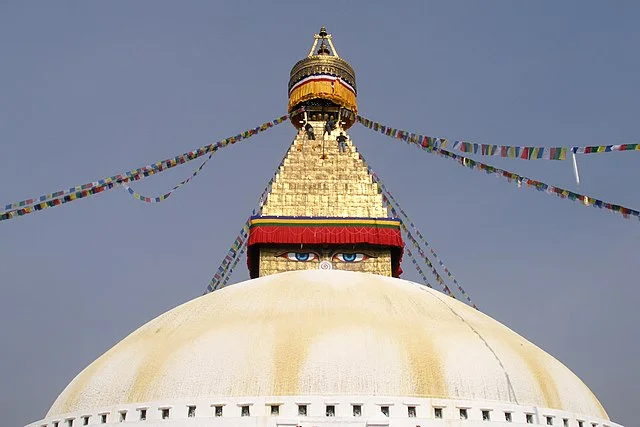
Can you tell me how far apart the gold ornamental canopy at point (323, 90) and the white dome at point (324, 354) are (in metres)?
12.1

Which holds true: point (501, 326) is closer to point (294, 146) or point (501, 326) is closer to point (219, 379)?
point (219, 379)

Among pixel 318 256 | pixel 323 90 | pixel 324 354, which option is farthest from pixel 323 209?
pixel 324 354

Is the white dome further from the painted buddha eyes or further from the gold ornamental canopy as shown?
the gold ornamental canopy

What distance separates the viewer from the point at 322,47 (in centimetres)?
2456

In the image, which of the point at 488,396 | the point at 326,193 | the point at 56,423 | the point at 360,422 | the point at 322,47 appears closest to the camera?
the point at 360,422

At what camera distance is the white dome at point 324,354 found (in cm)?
921

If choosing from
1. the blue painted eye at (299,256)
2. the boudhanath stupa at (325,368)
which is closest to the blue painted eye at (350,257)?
the blue painted eye at (299,256)

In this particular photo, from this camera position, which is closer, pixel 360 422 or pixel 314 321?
pixel 360 422

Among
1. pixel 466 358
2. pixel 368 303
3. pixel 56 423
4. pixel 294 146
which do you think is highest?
pixel 294 146

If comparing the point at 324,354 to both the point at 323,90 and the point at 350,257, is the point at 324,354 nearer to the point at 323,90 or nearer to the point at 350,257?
the point at 350,257

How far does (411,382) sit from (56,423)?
512cm

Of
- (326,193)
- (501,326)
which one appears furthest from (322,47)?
(501,326)

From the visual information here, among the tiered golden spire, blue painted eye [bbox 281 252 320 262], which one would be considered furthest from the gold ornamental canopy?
blue painted eye [bbox 281 252 320 262]

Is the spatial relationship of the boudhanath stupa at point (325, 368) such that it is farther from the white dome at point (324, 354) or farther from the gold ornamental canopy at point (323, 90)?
the gold ornamental canopy at point (323, 90)
